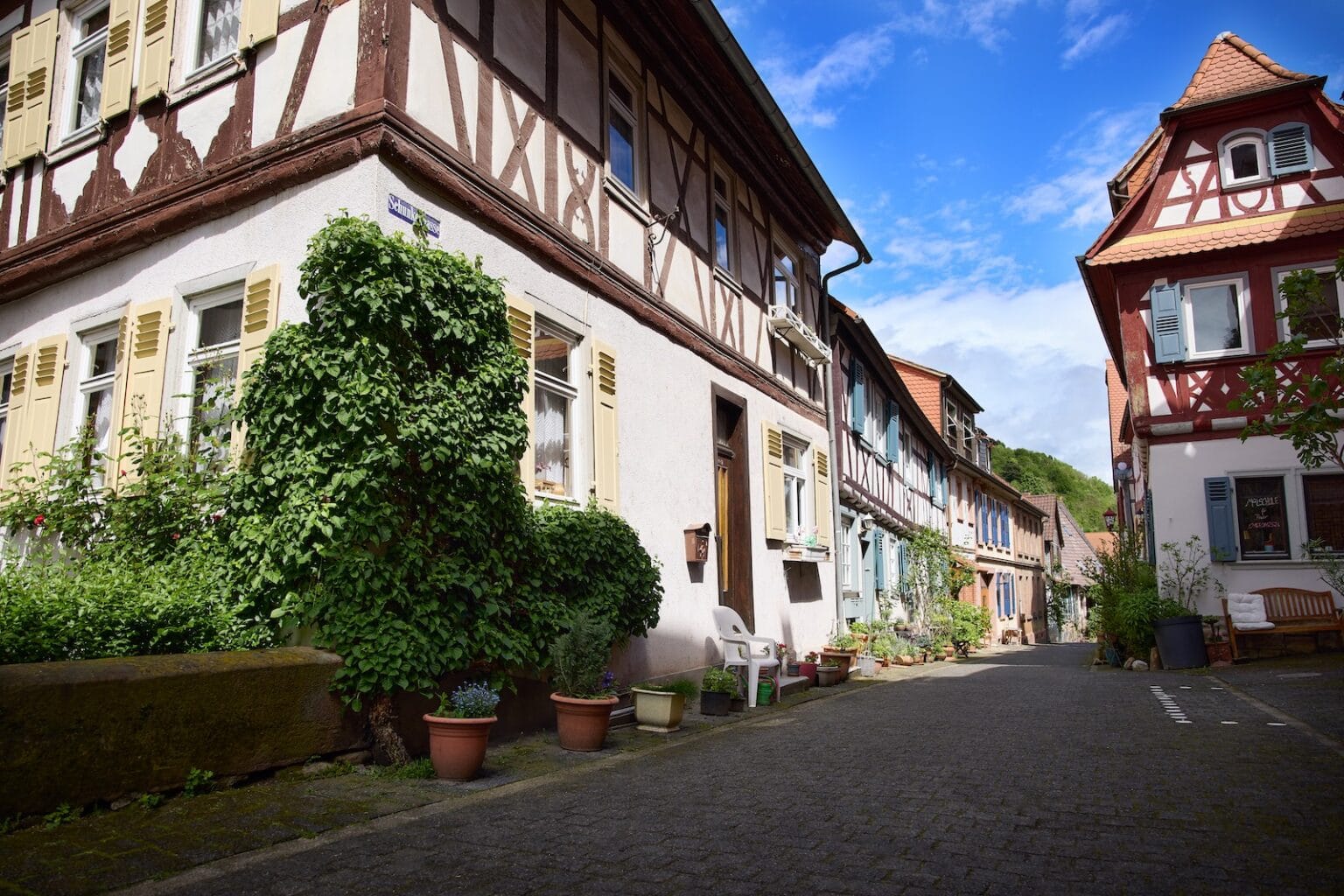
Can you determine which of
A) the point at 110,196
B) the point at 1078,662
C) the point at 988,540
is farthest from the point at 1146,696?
the point at 988,540

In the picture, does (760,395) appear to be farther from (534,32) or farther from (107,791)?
(107,791)

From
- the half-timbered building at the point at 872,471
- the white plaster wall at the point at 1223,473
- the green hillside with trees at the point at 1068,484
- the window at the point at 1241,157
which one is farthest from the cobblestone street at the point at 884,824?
the green hillside with trees at the point at 1068,484

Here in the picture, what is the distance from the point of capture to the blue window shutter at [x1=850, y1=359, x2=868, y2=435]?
→ 1686 cm

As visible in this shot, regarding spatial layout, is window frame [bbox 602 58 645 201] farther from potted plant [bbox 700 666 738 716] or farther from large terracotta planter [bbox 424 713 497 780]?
large terracotta planter [bbox 424 713 497 780]

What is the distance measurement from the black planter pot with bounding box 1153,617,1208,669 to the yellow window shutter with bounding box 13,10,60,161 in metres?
13.4

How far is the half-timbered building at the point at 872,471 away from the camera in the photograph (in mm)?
15695

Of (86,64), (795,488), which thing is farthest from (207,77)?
(795,488)

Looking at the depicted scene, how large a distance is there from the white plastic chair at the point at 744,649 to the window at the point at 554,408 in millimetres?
2277

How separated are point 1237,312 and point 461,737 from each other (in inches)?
516

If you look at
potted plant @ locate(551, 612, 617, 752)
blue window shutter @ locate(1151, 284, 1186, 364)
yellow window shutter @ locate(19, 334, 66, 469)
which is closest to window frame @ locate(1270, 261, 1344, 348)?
blue window shutter @ locate(1151, 284, 1186, 364)

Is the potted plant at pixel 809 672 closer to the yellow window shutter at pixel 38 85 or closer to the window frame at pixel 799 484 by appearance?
the window frame at pixel 799 484

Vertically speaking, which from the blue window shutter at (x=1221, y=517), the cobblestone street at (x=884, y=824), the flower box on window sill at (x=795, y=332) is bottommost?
the cobblestone street at (x=884, y=824)

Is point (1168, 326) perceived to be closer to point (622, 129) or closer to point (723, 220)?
point (723, 220)

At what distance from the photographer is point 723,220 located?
11.6 metres
